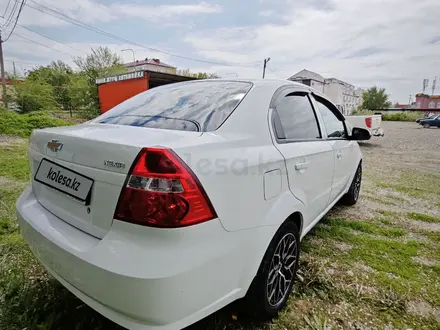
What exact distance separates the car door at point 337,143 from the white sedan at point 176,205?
768mm

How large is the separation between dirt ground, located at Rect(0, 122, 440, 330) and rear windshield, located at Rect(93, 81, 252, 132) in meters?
1.20

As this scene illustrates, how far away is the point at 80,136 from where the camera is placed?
54.4 inches

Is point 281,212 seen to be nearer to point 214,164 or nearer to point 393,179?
point 214,164

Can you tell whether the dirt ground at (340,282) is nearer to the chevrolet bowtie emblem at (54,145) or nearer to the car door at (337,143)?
the car door at (337,143)

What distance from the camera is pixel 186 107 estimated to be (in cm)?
175

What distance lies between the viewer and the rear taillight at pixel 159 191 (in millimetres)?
1111

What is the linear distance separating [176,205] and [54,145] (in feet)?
2.80

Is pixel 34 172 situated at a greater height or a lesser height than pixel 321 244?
greater

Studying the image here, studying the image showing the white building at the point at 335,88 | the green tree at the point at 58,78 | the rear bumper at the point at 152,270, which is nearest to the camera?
the rear bumper at the point at 152,270

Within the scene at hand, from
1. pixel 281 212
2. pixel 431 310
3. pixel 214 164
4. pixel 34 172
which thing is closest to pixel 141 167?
pixel 214 164

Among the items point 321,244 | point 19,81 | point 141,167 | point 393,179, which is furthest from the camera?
point 19,81

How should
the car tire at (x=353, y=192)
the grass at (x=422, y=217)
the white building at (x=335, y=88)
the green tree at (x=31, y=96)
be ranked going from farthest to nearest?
the white building at (x=335, y=88), the green tree at (x=31, y=96), the car tire at (x=353, y=192), the grass at (x=422, y=217)

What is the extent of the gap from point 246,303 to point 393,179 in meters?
5.11

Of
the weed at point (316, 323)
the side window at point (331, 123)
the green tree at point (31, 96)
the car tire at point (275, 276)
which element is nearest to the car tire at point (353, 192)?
the side window at point (331, 123)
